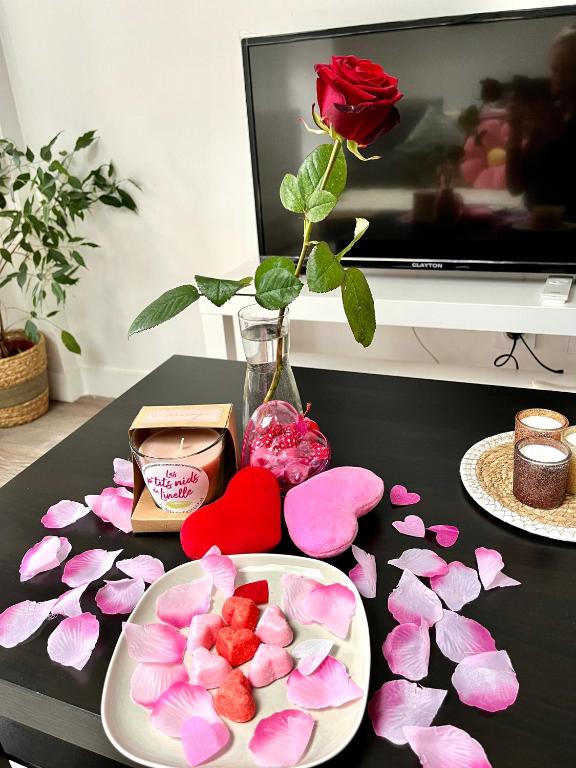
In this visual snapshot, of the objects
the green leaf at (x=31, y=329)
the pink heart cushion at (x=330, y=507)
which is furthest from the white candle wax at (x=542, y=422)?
the green leaf at (x=31, y=329)

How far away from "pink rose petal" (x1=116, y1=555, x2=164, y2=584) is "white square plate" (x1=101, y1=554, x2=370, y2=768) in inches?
1.7

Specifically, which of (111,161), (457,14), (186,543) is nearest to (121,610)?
(186,543)

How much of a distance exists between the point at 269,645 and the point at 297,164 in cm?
165

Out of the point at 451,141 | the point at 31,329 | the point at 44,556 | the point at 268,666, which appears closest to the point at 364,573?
the point at 268,666

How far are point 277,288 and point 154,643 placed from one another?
1.24 feet

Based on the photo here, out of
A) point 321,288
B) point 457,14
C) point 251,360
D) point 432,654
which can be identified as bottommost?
point 432,654

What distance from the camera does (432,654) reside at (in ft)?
1.94

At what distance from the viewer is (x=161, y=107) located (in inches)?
84.0

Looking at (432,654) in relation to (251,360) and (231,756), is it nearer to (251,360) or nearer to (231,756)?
(231,756)

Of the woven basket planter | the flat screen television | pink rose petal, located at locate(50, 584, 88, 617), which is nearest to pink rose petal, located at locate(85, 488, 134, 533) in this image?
pink rose petal, located at locate(50, 584, 88, 617)

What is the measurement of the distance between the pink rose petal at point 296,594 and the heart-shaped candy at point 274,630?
2cm

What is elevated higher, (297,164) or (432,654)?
(297,164)

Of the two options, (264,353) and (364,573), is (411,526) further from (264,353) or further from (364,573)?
(264,353)

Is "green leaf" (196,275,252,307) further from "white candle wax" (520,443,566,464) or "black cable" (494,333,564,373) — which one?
"black cable" (494,333,564,373)
